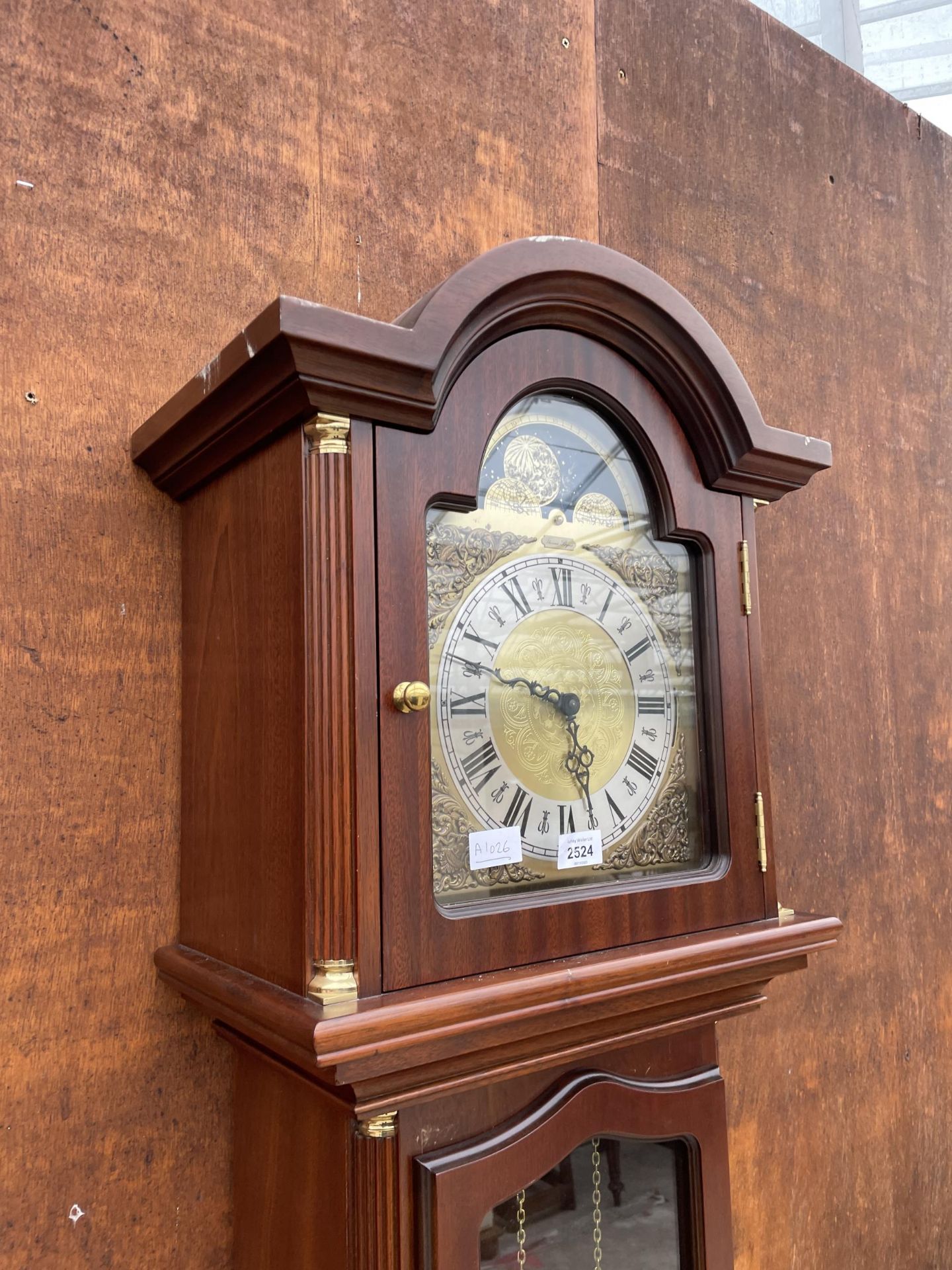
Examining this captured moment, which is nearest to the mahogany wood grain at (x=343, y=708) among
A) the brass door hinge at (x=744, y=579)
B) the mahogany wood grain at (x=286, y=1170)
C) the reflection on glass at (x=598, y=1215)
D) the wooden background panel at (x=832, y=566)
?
the mahogany wood grain at (x=286, y=1170)

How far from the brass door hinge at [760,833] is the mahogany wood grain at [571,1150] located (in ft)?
0.60

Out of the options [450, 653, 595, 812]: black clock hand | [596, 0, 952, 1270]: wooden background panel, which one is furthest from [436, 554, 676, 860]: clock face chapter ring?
[596, 0, 952, 1270]: wooden background panel

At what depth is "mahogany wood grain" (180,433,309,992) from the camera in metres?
0.63

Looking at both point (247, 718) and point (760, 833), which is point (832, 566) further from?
point (247, 718)

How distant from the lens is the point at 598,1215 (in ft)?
2.46

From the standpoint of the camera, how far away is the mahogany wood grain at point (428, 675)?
0.62m

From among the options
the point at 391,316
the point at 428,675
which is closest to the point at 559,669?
the point at 428,675

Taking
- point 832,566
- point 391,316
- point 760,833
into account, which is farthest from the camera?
point 832,566

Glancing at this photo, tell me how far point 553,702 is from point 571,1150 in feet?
1.10

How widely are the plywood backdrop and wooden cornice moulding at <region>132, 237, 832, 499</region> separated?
15cm

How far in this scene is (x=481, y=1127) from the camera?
0.69 m

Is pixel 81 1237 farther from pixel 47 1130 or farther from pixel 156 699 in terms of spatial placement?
pixel 156 699

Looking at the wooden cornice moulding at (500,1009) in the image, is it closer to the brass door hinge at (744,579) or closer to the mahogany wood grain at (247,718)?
the mahogany wood grain at (247,718)

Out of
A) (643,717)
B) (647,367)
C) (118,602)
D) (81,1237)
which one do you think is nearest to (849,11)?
(647,367)
